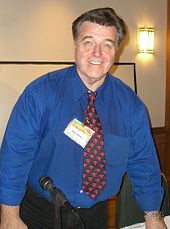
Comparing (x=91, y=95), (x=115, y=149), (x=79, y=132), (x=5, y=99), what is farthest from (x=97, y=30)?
(x=5, y=99)

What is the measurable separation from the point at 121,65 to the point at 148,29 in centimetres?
57

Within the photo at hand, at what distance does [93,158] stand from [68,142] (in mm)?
153

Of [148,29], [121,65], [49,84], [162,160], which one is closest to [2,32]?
[121,65]

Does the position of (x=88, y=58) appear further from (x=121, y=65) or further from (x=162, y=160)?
(x=162, y=160)

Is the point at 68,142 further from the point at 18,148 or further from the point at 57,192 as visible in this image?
the point at 57,192

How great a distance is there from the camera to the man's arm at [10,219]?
4.33 ft

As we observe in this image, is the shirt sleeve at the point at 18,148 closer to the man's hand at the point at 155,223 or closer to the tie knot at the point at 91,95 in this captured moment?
the tie knot at the point at 91,95

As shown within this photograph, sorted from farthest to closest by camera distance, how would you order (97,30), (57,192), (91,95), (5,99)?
(5,99), (91,95), (97,30), (57,192)

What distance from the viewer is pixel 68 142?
147 centimetres

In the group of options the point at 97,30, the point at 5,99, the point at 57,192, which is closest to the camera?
the point at 57,192

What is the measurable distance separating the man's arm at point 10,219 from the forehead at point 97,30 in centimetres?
83

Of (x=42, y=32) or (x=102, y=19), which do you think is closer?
(x=102, y=19)

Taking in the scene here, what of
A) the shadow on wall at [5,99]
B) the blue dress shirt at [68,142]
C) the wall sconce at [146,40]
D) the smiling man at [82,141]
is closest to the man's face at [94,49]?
the smiling man at [82,141]

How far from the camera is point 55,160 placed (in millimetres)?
1451
